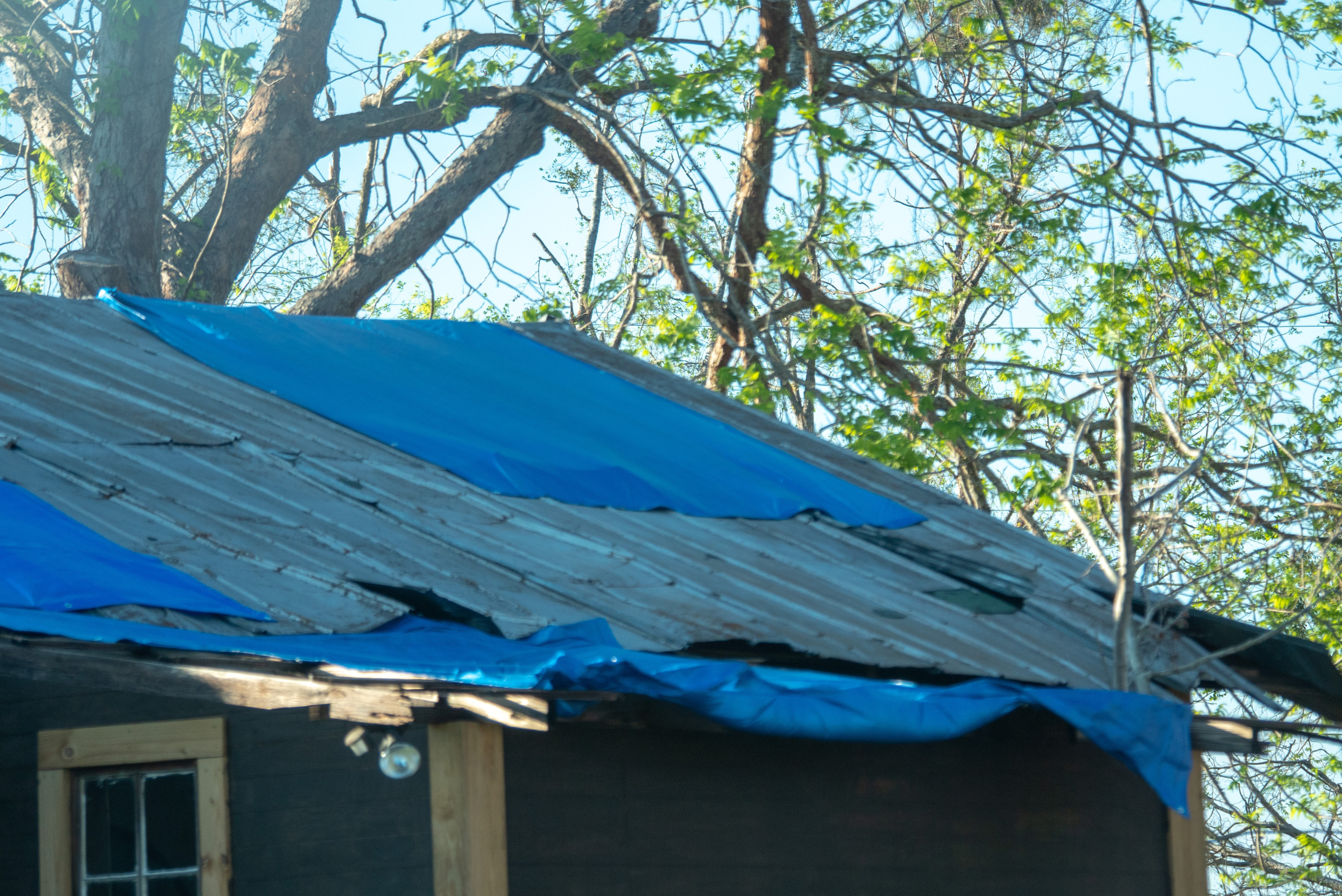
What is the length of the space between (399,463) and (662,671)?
2.99m

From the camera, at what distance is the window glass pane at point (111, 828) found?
546 cm

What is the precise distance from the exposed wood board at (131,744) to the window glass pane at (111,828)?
11 centimetres

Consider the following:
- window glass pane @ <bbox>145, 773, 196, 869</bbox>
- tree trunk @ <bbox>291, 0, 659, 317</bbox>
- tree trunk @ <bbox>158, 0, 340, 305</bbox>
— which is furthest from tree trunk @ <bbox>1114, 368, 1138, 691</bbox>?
tree trunk @ <bbox>158, 0, 340, 305</bbox>

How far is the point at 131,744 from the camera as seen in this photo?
5414mm

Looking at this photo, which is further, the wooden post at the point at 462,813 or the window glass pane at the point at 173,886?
the window glass pane at the point at 173,886

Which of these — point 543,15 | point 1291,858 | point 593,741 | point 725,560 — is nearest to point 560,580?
point 593,741

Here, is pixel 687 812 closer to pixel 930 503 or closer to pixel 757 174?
pixel 930 503

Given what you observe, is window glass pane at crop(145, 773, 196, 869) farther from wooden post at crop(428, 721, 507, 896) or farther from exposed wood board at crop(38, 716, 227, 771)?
wooden post at crop(428, 721, 507, 896)

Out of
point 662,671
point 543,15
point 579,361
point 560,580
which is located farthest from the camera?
point 543,15

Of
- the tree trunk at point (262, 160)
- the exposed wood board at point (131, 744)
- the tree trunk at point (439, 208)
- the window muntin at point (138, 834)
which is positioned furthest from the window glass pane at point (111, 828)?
the tree trunk at point (262, 160)

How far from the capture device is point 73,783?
5508 mm

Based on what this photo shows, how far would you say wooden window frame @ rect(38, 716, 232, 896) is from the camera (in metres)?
5.26

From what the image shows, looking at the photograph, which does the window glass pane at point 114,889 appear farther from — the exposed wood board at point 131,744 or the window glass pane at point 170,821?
the exposed wood board at point 131,744

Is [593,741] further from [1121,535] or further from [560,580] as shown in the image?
[1121,535]
